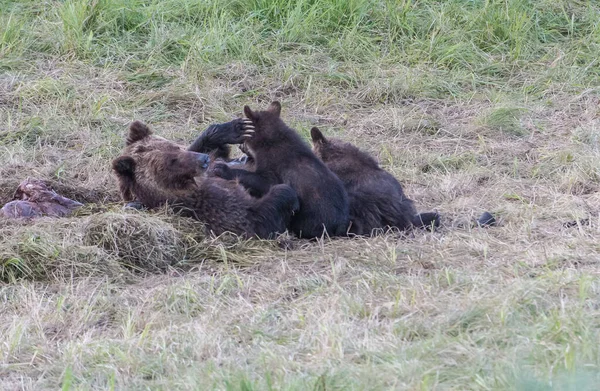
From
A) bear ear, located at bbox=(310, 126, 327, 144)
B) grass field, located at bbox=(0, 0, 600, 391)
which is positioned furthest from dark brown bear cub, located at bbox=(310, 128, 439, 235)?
grass field, located at bbox=(0, 0, 600, 391)

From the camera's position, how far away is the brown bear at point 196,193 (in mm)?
6926

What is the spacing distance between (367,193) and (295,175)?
21.9 inches

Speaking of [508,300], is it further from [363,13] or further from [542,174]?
[363,13]

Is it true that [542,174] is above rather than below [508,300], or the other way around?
below

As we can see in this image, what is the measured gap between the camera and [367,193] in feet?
24.2

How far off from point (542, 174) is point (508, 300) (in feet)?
12.2

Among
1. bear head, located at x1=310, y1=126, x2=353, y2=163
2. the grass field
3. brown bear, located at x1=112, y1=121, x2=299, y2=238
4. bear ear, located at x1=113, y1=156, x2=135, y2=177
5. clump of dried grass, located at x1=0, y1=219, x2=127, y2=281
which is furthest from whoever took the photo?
bear head, located at x1=310, y1=126, x2=353, y2=163

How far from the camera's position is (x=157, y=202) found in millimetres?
7266

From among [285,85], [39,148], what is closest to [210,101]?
[285,85]

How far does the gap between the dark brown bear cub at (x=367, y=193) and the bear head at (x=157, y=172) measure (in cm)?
102

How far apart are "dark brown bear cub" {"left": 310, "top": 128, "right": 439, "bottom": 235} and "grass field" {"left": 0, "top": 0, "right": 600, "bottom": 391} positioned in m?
0.29

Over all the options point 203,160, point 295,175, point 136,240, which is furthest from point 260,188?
point 136,240

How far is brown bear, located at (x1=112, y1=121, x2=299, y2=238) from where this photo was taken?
6926 millimetres

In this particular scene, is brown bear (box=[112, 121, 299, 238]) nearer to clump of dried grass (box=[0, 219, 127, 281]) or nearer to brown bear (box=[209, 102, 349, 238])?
brown bear (box=[209, 102, 349, 238])
